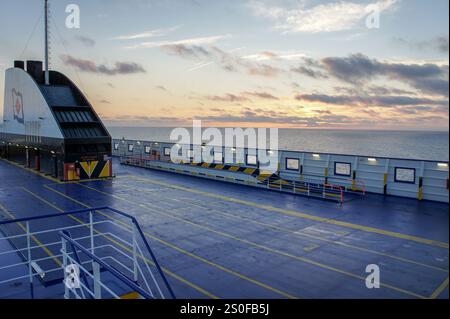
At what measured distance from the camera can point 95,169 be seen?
31.1 metres

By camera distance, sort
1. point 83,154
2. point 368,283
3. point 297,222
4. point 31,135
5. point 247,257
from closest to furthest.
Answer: point 368,283, point 247,257, point 297,222, point 83,154, point 31,135

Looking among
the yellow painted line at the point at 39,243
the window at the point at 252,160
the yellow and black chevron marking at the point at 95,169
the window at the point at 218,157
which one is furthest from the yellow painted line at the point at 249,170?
the yellow painted line at the point at 39,243

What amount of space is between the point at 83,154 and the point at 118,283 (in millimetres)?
22830

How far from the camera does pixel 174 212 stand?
19.5 meters

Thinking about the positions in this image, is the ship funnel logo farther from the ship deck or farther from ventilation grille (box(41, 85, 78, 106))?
the ship deck

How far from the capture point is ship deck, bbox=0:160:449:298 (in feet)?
34.6

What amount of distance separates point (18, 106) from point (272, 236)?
35135 mm

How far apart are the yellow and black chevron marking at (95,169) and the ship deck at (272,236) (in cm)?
319

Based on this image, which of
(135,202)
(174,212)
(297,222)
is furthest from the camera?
(135,202)

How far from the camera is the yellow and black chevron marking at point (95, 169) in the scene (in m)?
30.6
